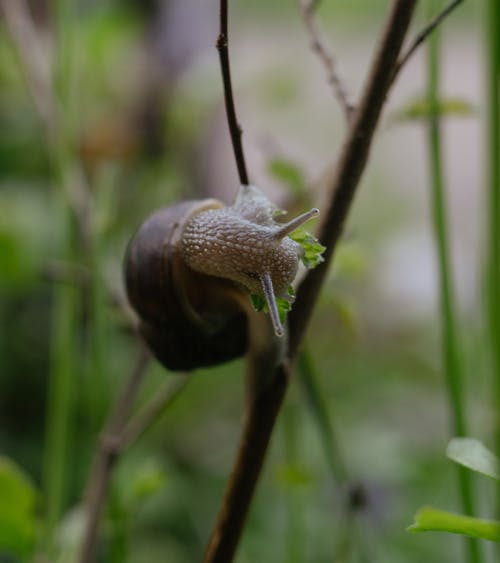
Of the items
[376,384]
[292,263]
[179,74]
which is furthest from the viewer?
[179,74]

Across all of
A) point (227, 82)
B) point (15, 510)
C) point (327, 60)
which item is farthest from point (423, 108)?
point (15, 510)

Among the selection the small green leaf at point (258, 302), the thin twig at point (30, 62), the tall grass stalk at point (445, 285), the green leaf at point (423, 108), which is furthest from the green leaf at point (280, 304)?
the thin twig at point (30, 62)

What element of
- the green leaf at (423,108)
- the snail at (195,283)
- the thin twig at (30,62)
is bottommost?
the snail at (195,283)

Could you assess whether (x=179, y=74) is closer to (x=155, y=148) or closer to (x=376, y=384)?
(x=155, y=148)

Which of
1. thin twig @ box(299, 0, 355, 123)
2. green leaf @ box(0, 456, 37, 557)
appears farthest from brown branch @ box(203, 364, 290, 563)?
green leaf @ box(0, 456, 37, 557)

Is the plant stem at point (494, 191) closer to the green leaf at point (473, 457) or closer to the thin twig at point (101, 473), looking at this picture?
the green leaf at point (473, 457)

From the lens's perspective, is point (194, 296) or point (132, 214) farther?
point (132, 214)

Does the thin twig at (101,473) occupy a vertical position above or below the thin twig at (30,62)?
below

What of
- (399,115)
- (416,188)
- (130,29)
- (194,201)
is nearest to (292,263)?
(194,201)

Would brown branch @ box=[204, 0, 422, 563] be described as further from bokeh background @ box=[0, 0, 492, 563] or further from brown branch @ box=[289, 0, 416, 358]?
bokeh background @ box=[0, 0, 492, 563]
